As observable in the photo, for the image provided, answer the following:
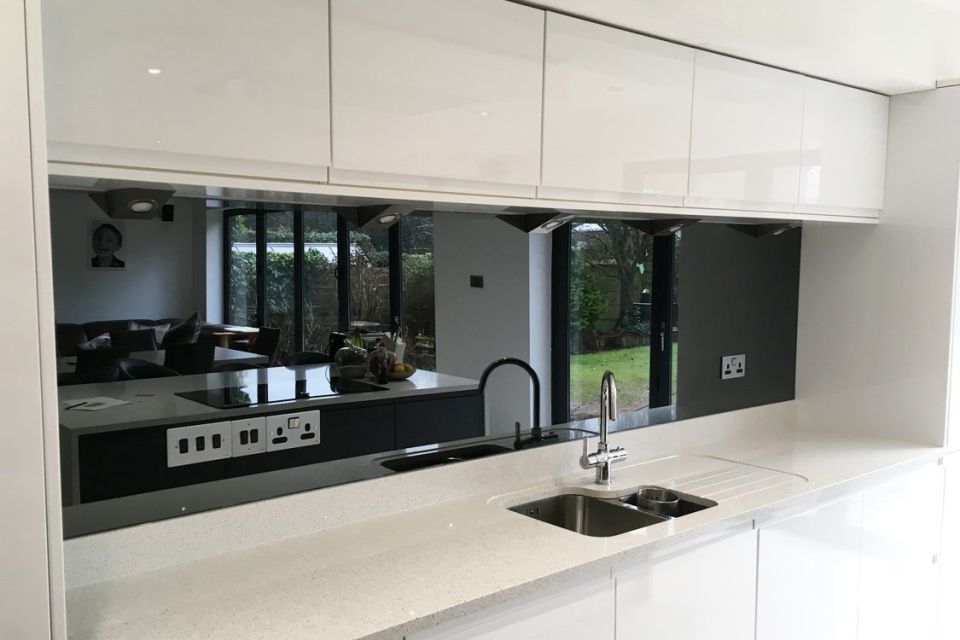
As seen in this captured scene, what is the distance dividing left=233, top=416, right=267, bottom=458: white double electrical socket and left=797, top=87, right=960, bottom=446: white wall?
243 cm

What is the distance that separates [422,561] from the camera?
193 cm

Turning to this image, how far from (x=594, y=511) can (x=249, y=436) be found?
1.09 meters

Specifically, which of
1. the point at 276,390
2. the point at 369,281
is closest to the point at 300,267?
the point at 369,281

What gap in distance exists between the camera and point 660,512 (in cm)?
254

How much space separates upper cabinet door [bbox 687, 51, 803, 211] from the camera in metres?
2.48

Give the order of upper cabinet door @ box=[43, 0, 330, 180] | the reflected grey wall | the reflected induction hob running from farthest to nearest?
the reflected grey wall < the reflected induction hob < upper cabinet door @ box=[43, 0, 330, 180]

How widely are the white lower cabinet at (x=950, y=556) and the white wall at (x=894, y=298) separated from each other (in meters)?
0.19

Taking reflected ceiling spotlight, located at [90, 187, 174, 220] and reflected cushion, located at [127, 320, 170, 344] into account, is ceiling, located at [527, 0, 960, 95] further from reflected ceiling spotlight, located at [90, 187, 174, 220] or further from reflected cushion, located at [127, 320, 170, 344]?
reflected cushion, located at [127, 320, 170, 344]

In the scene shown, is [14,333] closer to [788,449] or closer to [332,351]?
[332,351]

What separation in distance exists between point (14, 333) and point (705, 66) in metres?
2.00

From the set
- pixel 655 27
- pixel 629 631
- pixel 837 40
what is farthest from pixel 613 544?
pixel 837 40

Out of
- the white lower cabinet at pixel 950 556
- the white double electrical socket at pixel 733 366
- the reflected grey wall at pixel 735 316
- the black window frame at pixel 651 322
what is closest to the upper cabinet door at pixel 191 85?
the black window frame at pixel 651 322

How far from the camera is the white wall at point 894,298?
3.09 meters

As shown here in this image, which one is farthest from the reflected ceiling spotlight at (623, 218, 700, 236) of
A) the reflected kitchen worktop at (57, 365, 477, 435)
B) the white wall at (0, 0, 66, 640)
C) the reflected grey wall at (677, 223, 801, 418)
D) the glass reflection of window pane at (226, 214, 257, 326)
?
the white wall at (0, 0, 66, 640)
